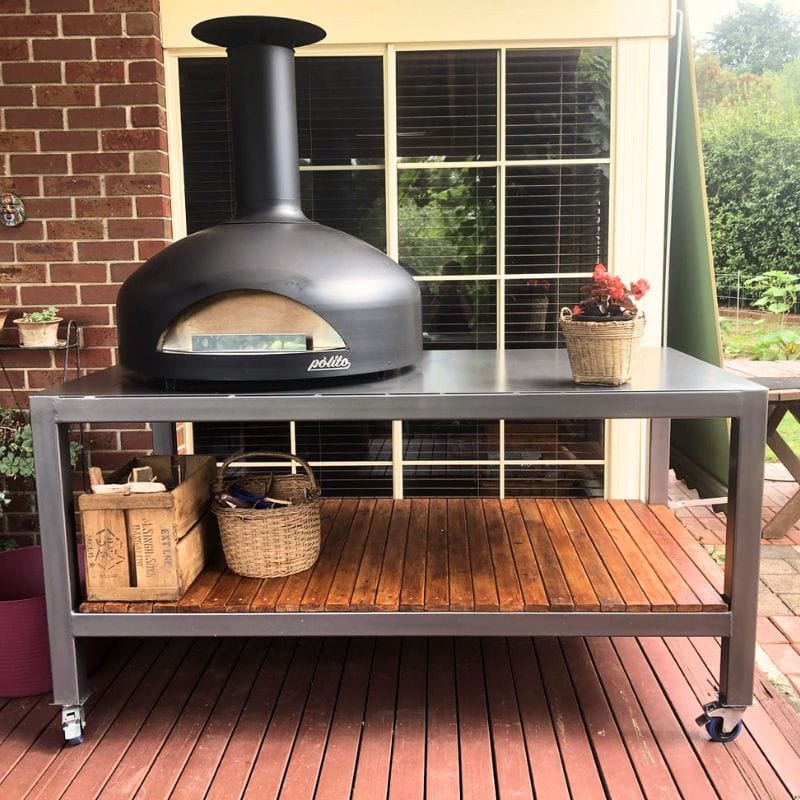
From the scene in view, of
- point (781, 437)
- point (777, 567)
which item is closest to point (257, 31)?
point (777, 567)

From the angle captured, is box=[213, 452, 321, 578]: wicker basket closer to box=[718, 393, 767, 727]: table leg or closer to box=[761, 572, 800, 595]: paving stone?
box=[718, 393, 767, 727]: table leg

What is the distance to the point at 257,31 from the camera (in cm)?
226

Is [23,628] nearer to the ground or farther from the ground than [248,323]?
nearer to the ground

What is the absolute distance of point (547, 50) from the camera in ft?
10.3

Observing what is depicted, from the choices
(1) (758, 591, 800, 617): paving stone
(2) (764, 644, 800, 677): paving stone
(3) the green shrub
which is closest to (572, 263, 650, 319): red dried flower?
(2) (764, 644, 800, 677): paving stone

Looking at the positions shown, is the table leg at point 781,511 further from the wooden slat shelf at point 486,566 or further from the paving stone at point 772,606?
the wooden slat shelf at point 486,566

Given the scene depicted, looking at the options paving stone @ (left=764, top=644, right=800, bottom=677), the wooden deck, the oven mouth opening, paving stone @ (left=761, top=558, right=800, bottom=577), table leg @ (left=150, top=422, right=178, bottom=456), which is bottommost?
paving stone @ (left=761, top=558, right=800, bottom=577)

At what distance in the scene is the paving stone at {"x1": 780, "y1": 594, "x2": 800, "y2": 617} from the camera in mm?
3018

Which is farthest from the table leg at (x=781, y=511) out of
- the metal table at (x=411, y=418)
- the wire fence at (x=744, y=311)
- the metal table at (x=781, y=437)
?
the wire fence at (x=744, y=311)

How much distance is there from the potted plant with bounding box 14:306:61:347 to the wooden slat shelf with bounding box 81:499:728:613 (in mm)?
1194

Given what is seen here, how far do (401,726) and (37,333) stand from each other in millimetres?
1922

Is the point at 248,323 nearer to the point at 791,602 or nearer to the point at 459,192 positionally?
the point at 459,192

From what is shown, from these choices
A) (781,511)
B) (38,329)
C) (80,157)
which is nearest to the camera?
(38,329)

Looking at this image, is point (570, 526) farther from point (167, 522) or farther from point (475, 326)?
point (167, 522)
